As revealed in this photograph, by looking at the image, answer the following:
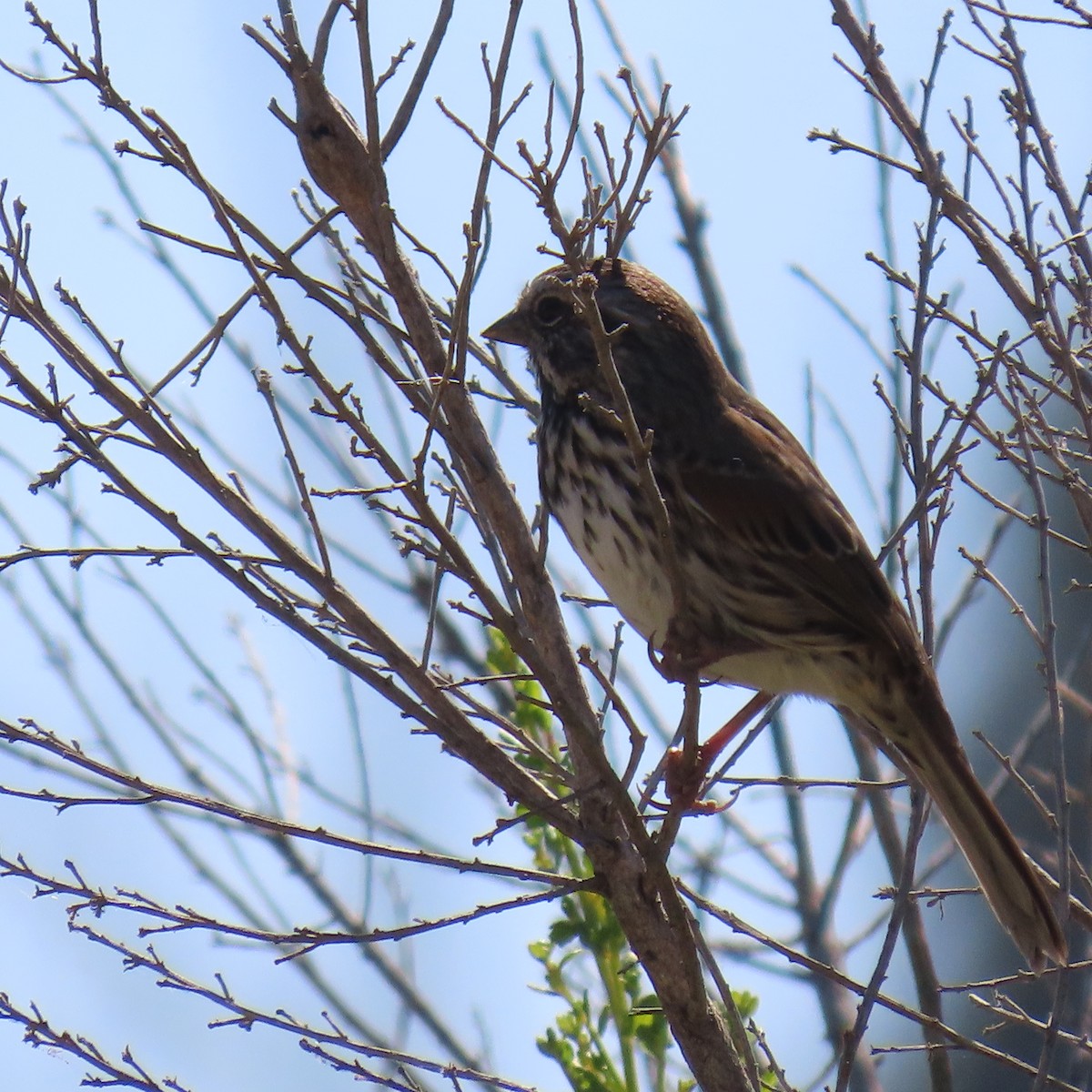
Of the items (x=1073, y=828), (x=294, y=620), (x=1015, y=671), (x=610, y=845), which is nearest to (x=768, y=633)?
(x=610, y=845)

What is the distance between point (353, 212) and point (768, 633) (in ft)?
5.12

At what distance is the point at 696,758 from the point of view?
10.7 feet

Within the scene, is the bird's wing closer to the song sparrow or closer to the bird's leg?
the song sparrow

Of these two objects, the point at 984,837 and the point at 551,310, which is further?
the point at 551,310

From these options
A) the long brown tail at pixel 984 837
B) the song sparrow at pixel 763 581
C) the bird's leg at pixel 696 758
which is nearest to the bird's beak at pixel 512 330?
the song sparrow at pixel 763 581

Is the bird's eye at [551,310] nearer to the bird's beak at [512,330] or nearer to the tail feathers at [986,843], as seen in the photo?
the bird's beak at [512,330]

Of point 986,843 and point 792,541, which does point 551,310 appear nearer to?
point 792,541

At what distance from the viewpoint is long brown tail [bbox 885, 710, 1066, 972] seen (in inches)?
149

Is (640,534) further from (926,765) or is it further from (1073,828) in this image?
(1073,828)

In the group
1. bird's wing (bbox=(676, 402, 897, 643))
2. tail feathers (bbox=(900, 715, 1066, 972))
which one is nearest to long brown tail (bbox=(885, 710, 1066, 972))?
tail feathers (bbox=(900, 715, 1066, 972))

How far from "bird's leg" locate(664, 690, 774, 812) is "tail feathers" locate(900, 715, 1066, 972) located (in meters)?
0.47

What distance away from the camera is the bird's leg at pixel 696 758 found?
3213mm

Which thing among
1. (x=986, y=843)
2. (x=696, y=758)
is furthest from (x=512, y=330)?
(x=986, y=843)

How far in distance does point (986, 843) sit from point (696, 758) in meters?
1.12
